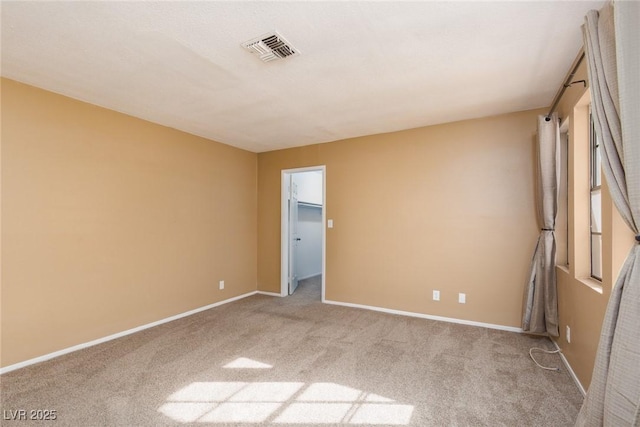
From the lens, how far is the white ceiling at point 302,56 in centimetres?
171

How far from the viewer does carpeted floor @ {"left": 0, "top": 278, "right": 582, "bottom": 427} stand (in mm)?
1896

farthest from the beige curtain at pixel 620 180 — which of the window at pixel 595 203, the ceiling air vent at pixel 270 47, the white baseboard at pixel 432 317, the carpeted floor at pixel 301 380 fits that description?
the white baseboard at pixel 432 317

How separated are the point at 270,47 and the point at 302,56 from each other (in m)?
0.25

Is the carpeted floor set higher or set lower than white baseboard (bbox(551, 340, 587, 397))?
lower

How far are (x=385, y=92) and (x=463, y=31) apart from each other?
0.95 metres

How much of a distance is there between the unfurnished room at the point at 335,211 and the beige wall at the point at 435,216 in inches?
1.0

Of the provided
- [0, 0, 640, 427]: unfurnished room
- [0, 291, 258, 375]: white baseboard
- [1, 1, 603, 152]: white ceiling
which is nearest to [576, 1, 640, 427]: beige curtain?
[0, 0, 640, 427]: unfurnished room

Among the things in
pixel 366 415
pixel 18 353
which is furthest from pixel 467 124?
pixel 18 353

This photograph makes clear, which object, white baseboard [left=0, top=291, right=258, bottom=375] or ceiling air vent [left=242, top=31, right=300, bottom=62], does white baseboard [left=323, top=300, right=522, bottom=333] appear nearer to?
white baseboard [left=0, top=291, right=258, bottom=375]

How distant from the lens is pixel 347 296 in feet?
14.3

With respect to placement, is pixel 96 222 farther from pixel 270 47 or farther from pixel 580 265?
pixel 580 265

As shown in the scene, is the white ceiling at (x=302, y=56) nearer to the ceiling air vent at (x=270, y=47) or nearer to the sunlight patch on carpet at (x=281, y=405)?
the ceiling air vent at (x=270, y=47)

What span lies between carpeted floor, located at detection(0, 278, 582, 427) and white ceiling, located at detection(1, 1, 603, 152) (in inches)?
96.1

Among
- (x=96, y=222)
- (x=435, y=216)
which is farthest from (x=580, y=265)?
(x=96, y=222)
